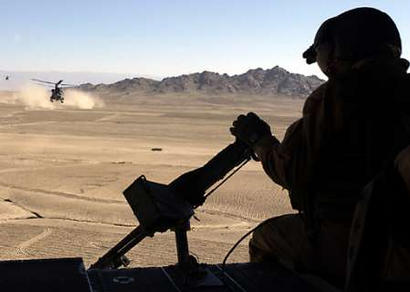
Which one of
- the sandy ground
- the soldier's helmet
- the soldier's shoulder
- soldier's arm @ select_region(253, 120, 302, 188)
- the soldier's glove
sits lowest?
the sandy ground

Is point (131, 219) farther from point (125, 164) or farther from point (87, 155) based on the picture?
point (87, 155)

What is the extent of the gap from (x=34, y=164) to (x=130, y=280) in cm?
1320

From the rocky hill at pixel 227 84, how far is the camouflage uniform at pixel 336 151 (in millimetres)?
126959

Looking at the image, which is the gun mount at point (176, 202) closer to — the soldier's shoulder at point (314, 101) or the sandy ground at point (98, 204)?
the soldier's shoulder at point (314, 101)

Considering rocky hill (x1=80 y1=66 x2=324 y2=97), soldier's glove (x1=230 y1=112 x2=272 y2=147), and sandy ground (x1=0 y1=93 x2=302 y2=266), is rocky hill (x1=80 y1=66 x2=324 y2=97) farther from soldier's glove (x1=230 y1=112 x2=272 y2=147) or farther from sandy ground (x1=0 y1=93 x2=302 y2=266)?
soldier's glove (x1=230 y1=112 x2=272 y2=147)

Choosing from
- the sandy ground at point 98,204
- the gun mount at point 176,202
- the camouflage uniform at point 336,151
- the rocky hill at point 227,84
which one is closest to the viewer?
the camouflage uniform at point 336,151

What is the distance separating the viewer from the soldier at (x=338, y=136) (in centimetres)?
231

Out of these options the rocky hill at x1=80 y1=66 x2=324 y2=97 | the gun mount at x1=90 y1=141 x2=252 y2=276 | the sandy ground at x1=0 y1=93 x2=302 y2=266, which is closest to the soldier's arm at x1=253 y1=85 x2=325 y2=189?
the gun mount at x1=90 y1=141 x2=252 y2=276

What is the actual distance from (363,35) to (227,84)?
13879 cm

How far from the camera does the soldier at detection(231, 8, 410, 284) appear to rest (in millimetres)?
2309

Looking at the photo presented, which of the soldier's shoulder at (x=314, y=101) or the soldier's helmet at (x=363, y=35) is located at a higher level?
the soldier's helmet at (x=363, y=35)

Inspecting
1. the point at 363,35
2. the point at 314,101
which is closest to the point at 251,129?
the point at 314,101

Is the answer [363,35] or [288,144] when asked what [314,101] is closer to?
[288,144]

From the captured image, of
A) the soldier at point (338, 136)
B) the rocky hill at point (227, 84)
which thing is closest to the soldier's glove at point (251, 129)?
the soldier at point (338, 136)
